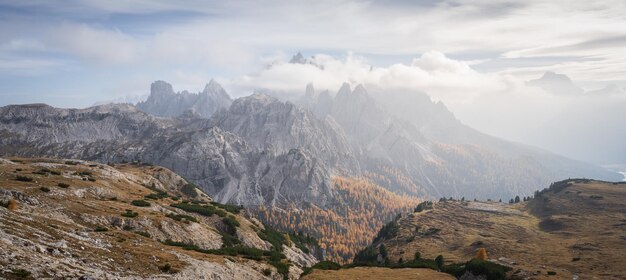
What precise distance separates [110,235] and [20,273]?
25.6 m

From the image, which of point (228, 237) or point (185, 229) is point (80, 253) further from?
point (228, 237)

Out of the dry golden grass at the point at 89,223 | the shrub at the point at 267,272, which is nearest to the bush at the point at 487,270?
the shrub at the point at 267,272

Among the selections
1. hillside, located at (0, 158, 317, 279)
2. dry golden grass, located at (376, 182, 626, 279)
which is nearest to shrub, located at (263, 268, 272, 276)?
hillside, located at (0, 158, 317, 279)

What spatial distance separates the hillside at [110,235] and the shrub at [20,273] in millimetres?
67

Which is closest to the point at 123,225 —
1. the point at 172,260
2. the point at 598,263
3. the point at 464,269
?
the point at 172,260

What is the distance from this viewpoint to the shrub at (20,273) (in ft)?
95.6

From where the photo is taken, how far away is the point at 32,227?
4259 centimetres

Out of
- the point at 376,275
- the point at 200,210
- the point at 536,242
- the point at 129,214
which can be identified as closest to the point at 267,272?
the point at 376,275

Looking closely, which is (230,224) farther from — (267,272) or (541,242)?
(541,242)

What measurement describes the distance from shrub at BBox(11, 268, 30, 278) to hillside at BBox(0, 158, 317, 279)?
67mm

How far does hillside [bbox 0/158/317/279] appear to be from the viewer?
119ft

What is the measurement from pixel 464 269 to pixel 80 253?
6459 cm

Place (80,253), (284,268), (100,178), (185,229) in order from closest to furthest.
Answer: (80,253)
(284,268)
(185,229)
(100,178)

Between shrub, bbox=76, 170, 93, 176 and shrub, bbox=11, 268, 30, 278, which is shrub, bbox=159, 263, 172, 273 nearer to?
shrub, bbox=11, 268, 30, 278
